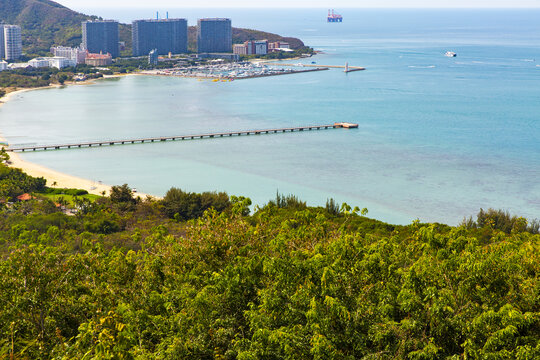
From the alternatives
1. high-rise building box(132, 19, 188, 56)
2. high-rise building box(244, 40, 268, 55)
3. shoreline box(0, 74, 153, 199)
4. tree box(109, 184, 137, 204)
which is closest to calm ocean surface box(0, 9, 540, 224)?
shoreline box(0, 74, 153, 199)

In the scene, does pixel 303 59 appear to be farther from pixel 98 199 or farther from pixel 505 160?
pixel 98 199

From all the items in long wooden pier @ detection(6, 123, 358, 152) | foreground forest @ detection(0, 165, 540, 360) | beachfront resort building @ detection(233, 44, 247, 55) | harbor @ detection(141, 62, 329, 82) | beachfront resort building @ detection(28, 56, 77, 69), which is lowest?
long wooden pier @ detection(6, 123, 358, 152)

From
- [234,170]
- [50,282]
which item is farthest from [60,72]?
[50,282]

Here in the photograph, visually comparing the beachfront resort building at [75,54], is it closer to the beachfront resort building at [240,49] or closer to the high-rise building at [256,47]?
the beachfront resort building at [240,49]

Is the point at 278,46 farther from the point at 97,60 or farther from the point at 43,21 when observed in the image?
the point at 43,21

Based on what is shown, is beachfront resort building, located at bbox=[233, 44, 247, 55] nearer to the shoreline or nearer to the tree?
the shoreline
